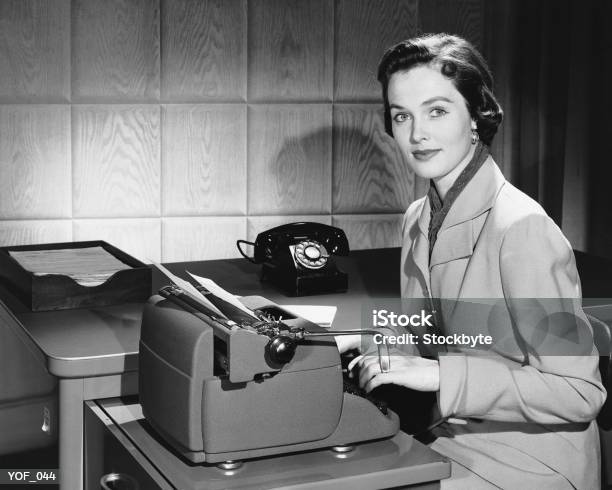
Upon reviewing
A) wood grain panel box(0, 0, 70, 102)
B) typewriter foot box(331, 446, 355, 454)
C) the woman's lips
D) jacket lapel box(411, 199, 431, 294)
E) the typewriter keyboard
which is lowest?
typewriter foot box(331, 446, 355, 454)

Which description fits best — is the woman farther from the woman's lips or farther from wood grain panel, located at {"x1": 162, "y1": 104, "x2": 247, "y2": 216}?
wood grain panel, located at {"x1": 162, "y1": 104, "x2": 247, "y2": 216}

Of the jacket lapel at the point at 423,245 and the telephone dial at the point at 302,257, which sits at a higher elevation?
the jacket lapel at the point at 423,245

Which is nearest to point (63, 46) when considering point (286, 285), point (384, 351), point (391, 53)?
point (286, 285)

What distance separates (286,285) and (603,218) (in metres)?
1.35

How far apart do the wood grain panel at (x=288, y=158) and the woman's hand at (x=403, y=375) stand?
1.89m

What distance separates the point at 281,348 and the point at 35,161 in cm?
211

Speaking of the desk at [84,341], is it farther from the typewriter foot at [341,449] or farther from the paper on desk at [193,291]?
the typewriter foot at [341,449]

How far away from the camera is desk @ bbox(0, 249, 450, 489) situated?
178cm

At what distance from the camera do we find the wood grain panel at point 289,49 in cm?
330

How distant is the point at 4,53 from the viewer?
307cm

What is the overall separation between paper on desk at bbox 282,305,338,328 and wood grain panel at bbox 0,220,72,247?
128cm

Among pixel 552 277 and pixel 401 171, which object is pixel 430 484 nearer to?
pixel 552 277

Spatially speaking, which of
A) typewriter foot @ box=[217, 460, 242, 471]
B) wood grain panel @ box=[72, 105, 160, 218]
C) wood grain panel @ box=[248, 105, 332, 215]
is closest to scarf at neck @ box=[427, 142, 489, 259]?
typewriter foot @ box=[217, 460, 242, 471]

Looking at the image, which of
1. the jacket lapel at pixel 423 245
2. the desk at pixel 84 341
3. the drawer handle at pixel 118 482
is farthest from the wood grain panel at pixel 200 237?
the drawer handle at pixel 118 482
